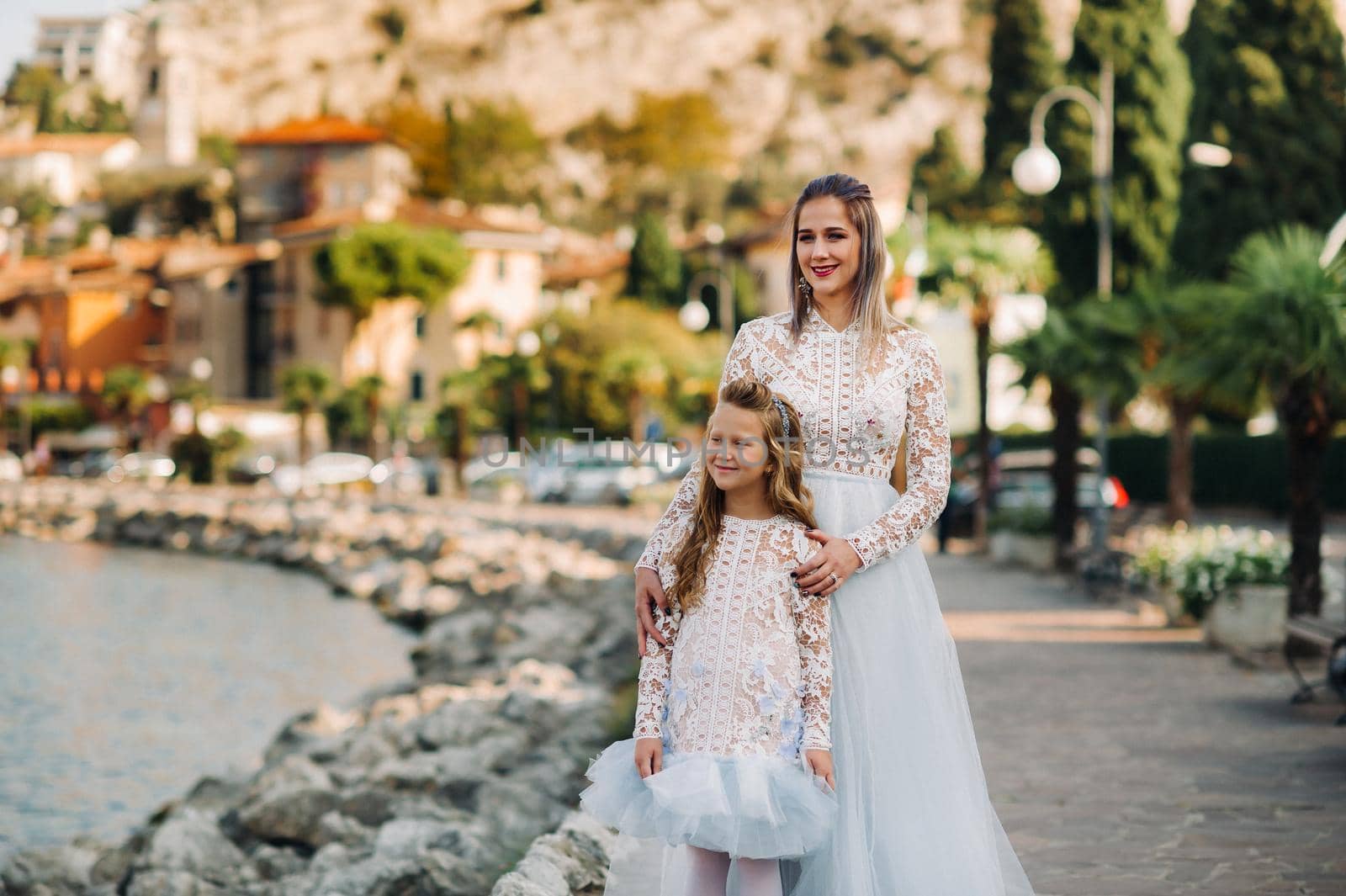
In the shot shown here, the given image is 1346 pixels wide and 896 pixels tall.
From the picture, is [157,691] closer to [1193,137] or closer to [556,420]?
[1193,137]

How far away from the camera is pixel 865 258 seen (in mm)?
4125

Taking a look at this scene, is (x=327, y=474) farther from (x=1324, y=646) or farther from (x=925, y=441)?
(x=925, y=441)

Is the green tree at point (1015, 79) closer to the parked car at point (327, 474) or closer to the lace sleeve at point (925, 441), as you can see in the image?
the parked car at point (327, 474)

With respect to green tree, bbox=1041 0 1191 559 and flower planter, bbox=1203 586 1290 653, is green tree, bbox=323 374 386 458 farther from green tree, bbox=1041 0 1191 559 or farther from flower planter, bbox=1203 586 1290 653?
flower planter, bbox=1203 586 1290 653

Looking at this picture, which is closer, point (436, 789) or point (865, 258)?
point (865, 258)

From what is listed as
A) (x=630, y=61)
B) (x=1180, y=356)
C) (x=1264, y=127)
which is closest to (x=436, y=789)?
(x=1180, y=356)

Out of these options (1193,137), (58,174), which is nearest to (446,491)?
(1193,137)

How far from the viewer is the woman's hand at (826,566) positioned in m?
3.89

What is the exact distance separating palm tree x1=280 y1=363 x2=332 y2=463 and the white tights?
2027 inches

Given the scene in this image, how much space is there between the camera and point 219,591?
3019cm

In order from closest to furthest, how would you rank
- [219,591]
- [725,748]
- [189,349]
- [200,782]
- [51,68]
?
[725,748]
[200,782]
[219,591]
[189,349]
[51,68]

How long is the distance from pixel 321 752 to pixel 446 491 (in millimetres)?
39575

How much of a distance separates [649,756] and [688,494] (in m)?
0.70

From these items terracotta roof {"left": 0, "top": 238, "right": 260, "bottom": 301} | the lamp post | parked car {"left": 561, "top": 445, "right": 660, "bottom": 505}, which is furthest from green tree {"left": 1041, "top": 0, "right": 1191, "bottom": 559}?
terracotta roof {"left": 0, "top": 238, "right": 260, "bottom": 301}
